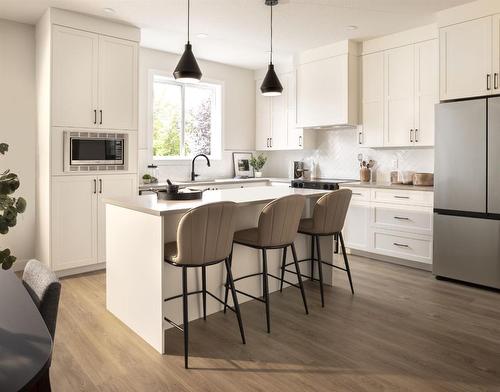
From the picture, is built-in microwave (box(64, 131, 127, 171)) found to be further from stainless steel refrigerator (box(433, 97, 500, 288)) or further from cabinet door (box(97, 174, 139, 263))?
stainless steel refrigerator (box(433, 97, 500, 288))

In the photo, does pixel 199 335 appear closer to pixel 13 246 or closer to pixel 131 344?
pixel 131 344

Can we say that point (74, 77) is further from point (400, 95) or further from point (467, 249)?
point (467, 249)

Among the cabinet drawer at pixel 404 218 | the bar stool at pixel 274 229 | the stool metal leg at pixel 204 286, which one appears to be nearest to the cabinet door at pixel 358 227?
the cabinet drawer at pixel 404 218

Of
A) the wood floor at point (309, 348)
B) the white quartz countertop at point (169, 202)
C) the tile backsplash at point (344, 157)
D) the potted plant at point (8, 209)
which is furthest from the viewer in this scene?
the tile backsplash at point (344, 157)

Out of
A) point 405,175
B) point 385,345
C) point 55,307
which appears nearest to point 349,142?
point 405,175

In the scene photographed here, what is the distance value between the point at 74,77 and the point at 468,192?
12.9 feet

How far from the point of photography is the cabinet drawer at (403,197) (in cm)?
433

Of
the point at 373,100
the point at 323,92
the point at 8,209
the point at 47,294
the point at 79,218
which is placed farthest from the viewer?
the point at 323,92

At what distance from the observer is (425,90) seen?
15.0 feet

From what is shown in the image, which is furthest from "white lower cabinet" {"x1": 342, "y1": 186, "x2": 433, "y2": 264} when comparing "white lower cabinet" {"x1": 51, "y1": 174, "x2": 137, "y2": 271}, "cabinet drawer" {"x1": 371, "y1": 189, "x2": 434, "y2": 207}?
"white lower cabinet" {"x1": 51, "y1": 174, "x2": 137, "y2": 271}

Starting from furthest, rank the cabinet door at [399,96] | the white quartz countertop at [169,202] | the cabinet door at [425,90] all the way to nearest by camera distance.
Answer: the cabinet door at [399,96], the cabinet door at [425,90], the white quartz countertop at [169,202]

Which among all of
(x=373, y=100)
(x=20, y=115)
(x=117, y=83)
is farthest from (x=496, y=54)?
(x=20, y=115)

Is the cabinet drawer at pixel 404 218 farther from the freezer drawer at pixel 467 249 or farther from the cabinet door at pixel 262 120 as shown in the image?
the cabinet door at pixel 262 120

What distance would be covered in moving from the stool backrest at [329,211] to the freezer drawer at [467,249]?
124 centimetres
